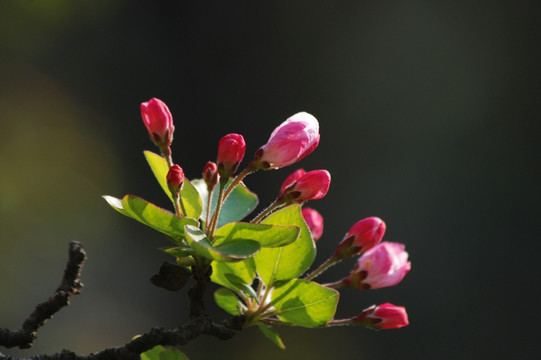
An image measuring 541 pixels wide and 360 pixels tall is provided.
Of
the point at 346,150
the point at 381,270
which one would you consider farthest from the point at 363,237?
the point at 346,150

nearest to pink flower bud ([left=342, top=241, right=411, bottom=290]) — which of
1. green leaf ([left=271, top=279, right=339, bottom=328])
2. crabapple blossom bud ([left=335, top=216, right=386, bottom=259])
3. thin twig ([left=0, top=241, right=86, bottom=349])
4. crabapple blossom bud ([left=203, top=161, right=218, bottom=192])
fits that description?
crabapple blossom bud ([left=335, top=216, right=386, bottom=259])

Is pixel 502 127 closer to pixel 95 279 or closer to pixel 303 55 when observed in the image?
pixel 303 55

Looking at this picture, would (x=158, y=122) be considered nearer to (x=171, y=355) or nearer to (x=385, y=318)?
(x=171, y=355)

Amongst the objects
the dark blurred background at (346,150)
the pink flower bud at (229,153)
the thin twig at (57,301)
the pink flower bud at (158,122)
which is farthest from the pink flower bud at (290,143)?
the dark blurred background at (346,150)

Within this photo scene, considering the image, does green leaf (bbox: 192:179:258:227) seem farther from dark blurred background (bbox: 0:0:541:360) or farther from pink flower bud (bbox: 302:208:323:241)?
dark blurred background (bbox: 0:0:541:360)

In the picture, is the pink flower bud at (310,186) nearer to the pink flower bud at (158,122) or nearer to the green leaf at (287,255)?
the green leaf at (287,255)

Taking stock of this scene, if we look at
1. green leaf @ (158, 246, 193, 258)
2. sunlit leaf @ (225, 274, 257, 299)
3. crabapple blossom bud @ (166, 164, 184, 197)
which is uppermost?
crabapple blossom bud @ (166, 164, 184, 197)

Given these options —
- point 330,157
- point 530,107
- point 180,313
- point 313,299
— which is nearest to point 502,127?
point 530,107
